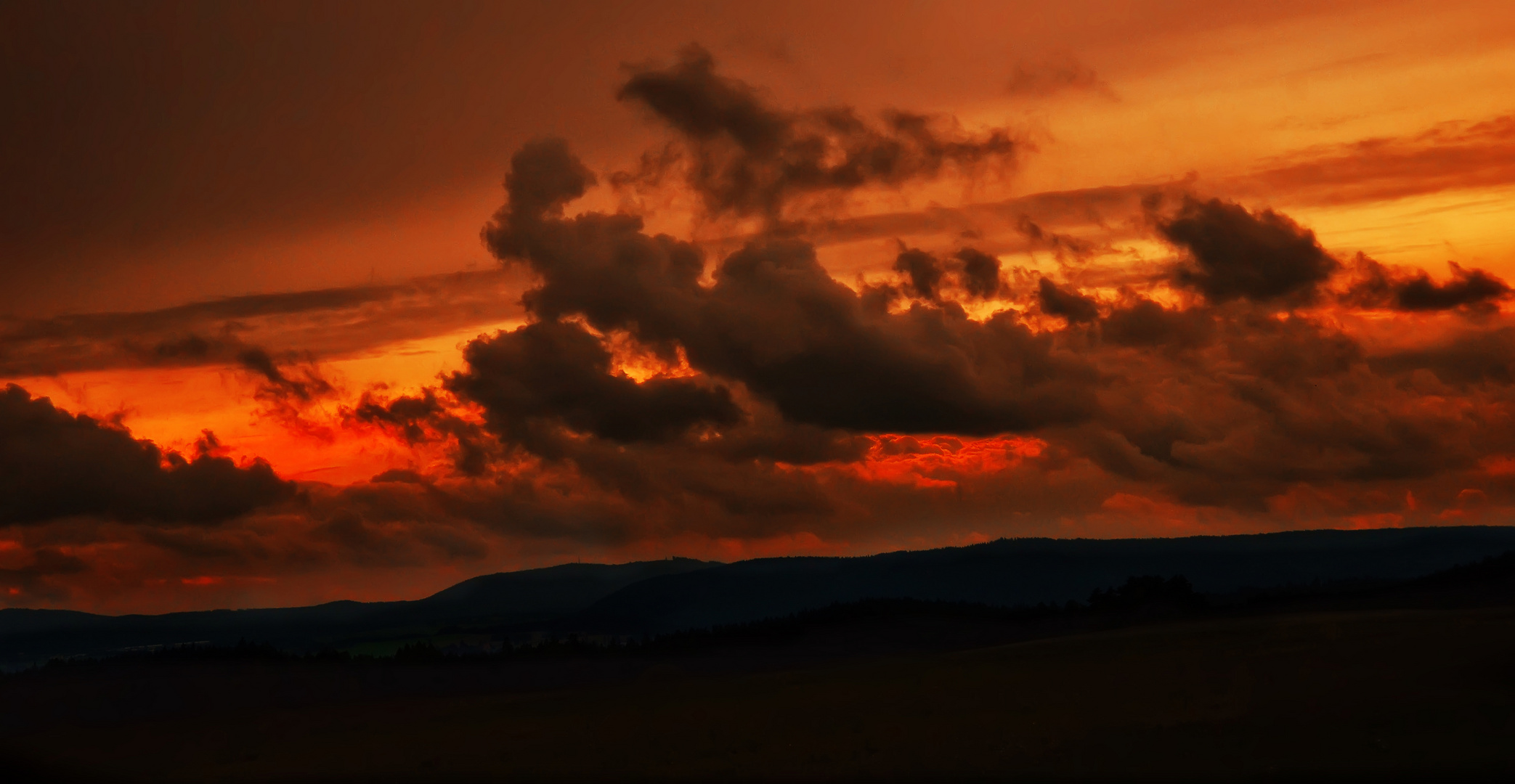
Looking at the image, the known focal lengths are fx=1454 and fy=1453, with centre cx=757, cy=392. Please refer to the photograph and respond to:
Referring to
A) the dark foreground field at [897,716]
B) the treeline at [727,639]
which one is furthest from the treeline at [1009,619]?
the dark foreground field at [897,716]

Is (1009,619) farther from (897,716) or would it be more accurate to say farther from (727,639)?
(897,716)

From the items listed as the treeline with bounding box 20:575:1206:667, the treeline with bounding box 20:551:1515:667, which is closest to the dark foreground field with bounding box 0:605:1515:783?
the treeline with bounding box 20:575:1206:667

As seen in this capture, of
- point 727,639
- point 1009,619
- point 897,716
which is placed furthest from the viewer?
point 1009,619

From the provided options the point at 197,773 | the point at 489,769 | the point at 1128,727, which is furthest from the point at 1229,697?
the point at 197,773

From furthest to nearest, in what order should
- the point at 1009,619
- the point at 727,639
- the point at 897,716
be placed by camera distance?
1. the point at 1009,619
2. the point at 727,639
3. the point at 897,716

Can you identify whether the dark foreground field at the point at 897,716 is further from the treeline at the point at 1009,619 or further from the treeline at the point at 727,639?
the treeline at the point at 1009,619

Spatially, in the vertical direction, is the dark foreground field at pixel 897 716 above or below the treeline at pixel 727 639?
below

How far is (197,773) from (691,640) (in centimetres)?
10446

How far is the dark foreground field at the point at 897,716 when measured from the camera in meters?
59.7

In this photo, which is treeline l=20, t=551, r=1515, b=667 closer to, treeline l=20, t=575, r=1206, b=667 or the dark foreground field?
treeline l=20, t=575, r=1206, b=667

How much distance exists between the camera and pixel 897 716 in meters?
77.9

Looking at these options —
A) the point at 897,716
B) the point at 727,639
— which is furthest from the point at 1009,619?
the point at 897,716

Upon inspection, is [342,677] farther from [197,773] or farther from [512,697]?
[197,773]

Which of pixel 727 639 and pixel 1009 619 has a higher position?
pixel 1009 619
